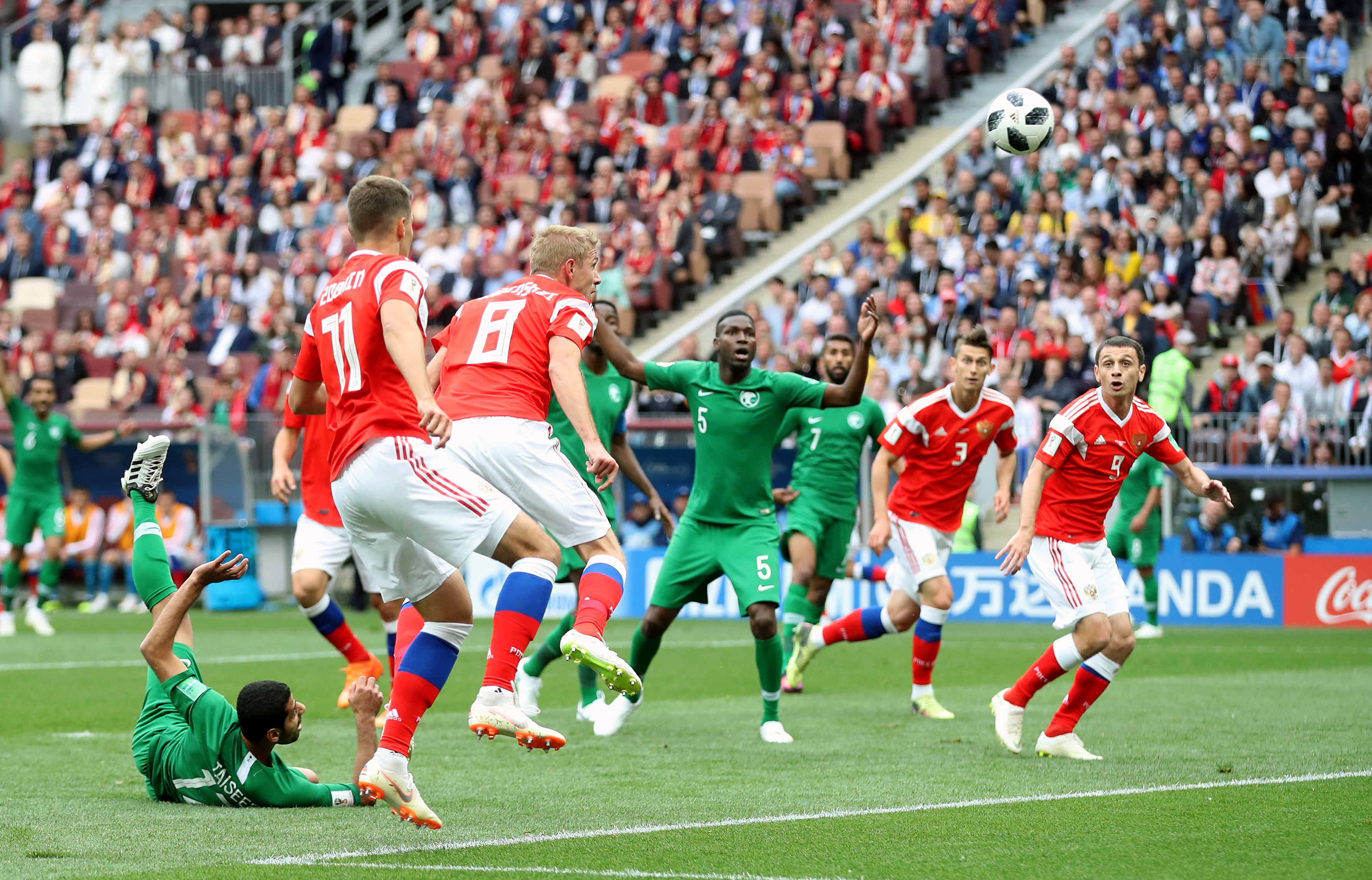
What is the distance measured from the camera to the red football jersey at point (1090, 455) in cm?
893

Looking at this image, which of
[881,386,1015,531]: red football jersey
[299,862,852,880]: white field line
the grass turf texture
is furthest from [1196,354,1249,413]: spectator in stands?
[299,862,852,880]: white field line

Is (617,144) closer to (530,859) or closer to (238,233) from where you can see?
(238,233)

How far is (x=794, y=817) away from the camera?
681 cm

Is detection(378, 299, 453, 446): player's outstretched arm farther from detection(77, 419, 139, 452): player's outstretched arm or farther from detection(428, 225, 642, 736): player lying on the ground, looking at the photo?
detection(77, 419, 139, 452): player's outstretched arm

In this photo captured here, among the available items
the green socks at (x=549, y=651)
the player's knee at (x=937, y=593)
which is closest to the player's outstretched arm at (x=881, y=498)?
the player's knee at (x=937, y=593)

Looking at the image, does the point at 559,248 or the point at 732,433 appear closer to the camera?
the point at 559,248

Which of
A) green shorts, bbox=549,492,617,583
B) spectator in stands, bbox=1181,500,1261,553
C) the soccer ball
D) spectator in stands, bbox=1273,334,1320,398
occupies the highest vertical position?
the soccer ball

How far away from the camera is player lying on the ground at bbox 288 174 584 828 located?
20.7ft

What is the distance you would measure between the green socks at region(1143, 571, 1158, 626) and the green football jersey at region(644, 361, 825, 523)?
319 inches

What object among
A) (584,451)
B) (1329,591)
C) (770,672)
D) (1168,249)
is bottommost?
(1329,591)

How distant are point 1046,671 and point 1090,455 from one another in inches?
45.4

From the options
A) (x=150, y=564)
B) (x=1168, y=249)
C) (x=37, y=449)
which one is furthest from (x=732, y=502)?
(x=1168, y=249)

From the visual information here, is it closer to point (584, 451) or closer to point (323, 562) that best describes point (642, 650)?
point (584, 451)

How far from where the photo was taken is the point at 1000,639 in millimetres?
16781
